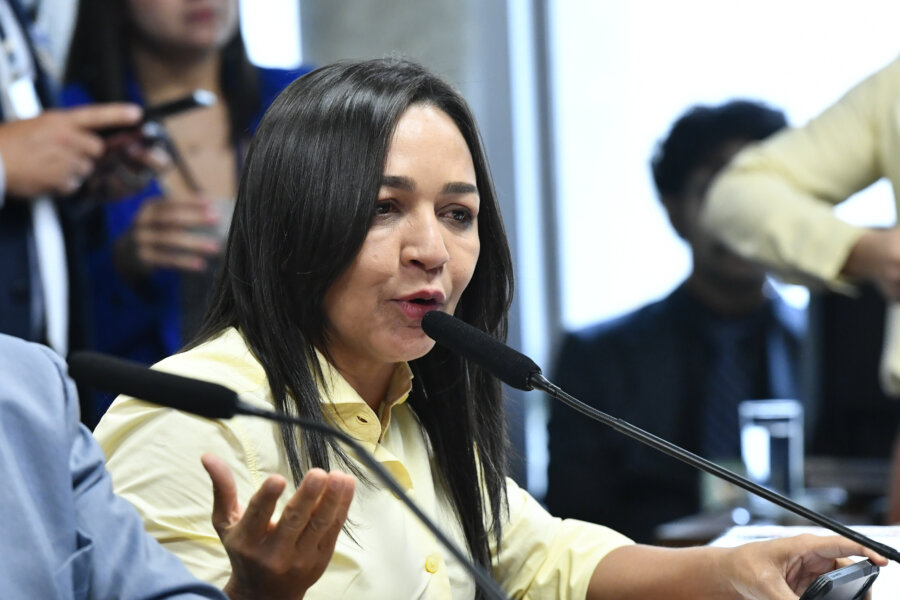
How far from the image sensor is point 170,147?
237cm

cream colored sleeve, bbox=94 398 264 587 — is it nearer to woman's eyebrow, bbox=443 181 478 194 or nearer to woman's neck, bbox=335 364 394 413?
woman's neck, bbox=335 364 394 413

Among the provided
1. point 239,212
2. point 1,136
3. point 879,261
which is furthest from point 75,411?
point 879,261

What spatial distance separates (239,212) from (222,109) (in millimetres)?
1268

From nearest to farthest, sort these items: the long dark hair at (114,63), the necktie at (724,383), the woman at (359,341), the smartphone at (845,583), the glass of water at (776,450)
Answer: the smartphone at (845,583) → the woman at (359,341) → the long dark hair at (114,63) → the glass of water at (776,450) → the necktie at (724,383)

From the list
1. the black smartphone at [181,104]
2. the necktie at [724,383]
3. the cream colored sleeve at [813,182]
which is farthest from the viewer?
the necktie at [724,383]

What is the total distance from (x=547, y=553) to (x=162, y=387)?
64cm

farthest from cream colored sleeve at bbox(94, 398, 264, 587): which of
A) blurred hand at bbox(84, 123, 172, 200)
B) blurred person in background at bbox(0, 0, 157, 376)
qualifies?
blurred hand at bbox(84, 123, 172, 200)

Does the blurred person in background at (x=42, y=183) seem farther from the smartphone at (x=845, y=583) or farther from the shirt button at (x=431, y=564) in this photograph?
the smartphone at (x=845, y=583)

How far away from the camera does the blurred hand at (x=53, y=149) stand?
2.00m

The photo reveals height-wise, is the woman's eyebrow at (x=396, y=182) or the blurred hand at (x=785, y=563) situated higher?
the woman's eyebrow at (x=396, y=182)

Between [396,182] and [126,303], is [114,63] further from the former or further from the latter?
[396,182]

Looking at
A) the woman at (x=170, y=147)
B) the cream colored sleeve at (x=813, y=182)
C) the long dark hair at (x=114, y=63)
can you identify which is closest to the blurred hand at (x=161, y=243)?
the woman at (x=170, y=147)

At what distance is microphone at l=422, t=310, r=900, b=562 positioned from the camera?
1.06 metres

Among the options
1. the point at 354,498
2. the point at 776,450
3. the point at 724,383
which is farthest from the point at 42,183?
the point at 724,383
